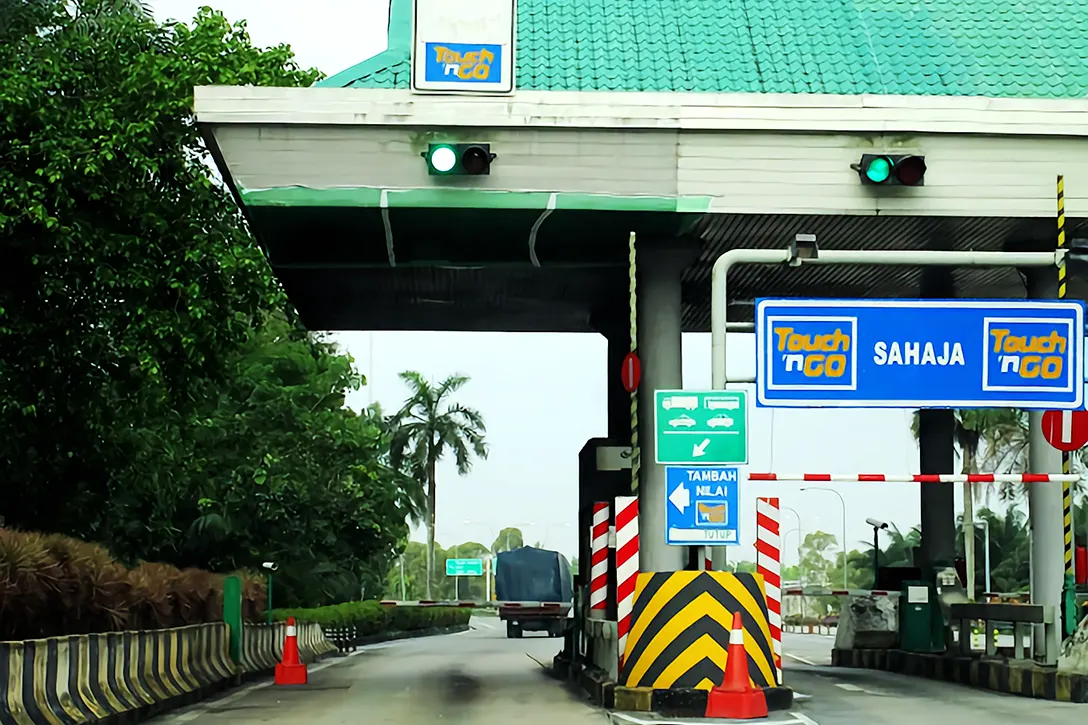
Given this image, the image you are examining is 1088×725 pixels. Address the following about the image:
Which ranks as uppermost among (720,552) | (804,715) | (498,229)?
(498,229)

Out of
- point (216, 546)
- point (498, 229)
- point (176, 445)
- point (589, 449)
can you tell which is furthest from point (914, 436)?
point (498, 229)

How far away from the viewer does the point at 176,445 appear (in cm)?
3462

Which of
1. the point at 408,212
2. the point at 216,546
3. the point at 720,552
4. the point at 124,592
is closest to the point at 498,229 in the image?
the point at 408,212

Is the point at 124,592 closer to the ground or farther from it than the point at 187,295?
closer to the ground

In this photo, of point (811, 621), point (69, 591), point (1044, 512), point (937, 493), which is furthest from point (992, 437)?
point (69, 591)

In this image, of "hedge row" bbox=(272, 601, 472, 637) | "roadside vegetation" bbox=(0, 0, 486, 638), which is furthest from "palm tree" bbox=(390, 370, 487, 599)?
"roadside vegetation" bbox=(0, 0, 486, 638)

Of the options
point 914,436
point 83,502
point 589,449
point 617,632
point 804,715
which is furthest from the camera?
point 914,436

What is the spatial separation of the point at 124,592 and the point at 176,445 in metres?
17.3

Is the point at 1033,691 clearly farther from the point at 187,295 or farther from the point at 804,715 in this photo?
the point at 187,295

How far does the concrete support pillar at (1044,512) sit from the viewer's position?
63.8 feet

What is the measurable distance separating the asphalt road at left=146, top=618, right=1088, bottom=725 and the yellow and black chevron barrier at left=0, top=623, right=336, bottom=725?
364mm

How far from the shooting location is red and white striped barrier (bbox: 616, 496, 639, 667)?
1702 centimetres

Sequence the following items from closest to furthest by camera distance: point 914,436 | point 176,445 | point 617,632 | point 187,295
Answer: point 617,632, point 187,295, point 176,445, point 914,436

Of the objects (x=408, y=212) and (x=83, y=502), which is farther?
(x=83, y=502)
